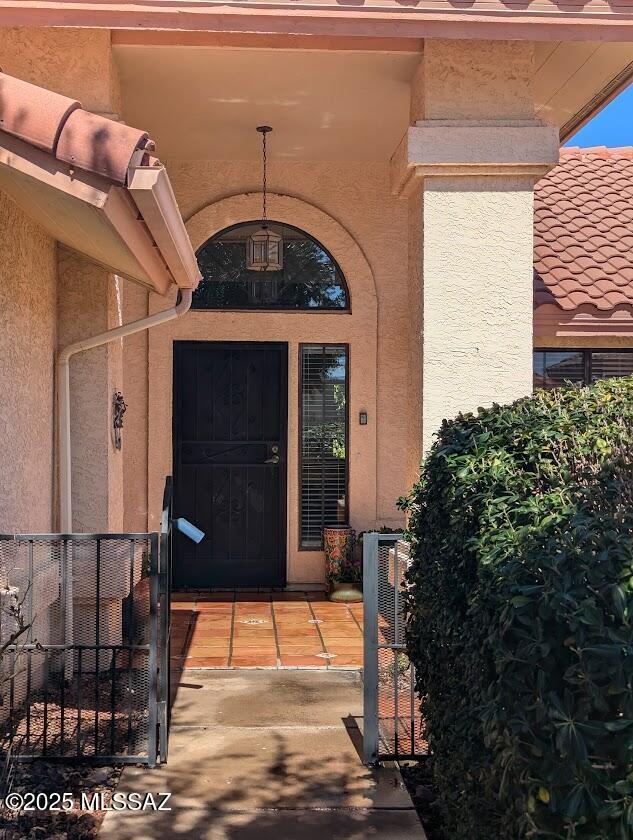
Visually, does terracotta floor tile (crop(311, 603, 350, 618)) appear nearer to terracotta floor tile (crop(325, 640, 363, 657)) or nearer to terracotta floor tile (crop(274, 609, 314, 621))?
terracotta floor tile (crop(274, 609, 314, 621))

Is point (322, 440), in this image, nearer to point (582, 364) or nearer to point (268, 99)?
point (582, 364)

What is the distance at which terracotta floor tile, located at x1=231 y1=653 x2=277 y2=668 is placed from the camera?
684 cm

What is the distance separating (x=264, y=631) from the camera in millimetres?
7859

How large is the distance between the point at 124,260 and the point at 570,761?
4.07m

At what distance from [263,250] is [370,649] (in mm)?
5028

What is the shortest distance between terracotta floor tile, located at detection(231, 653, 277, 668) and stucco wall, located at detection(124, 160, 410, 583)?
2.68 metres

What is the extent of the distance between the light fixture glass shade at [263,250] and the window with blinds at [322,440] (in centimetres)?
104

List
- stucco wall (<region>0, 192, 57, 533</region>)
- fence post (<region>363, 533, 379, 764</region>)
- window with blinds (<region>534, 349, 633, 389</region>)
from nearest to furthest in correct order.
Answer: fence post (<region>363, 533, 379, 764</region>)
stucco wall (<region>0, 192, 57, 533</region>)
window with blinds (<region>534, 349, 633, 389</region>)

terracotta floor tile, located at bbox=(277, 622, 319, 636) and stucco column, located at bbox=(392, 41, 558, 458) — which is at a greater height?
stucco column, located at bbox=(392, 41, 558, 458)

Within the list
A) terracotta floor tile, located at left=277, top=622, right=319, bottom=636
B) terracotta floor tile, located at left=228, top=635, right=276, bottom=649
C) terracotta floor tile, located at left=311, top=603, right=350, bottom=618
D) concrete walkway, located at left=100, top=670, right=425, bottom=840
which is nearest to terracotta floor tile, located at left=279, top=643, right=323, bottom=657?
terracotta floor tile, located at left=228, top=635, right=276, bottom=649

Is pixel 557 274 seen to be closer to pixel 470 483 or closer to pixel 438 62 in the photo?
pixel 438 62

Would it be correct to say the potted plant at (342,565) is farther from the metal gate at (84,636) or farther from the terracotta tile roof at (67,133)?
the terracotta tile roof at (67,133)

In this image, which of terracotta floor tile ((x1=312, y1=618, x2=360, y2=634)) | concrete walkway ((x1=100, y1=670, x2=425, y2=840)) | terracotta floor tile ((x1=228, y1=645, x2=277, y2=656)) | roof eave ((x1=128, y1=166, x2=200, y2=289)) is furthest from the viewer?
terracotta floor tile ((x1=312, y1=618, x2=360, y2=634))

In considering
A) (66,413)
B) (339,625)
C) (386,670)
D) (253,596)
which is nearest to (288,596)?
(253,596)
